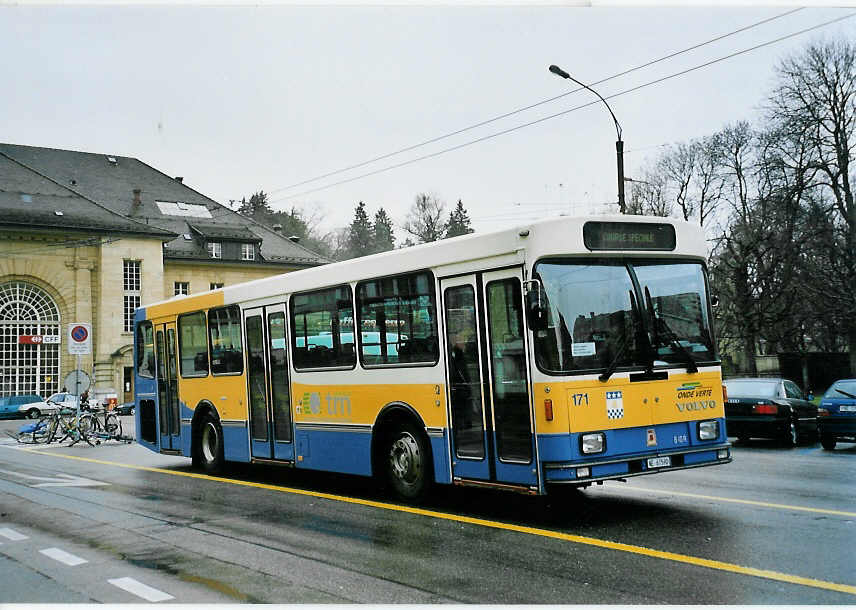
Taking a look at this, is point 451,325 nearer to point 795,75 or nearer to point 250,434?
point 250,434

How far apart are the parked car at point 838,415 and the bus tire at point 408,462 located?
9594mm

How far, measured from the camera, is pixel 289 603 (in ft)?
20.3

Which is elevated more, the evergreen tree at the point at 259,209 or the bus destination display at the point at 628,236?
the evergreen tree at the point at 259,209

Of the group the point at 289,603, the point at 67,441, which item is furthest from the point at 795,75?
the point at 67,441

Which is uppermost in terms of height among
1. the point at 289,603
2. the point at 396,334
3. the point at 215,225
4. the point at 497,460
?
the point at 215,225

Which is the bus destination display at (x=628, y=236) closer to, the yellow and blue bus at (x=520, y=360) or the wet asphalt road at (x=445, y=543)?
the yellow and blue bus at (x=520, y=360)

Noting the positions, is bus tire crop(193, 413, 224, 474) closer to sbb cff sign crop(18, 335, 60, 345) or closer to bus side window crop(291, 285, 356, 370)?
bus side window crop(291, 285, 356, 370)

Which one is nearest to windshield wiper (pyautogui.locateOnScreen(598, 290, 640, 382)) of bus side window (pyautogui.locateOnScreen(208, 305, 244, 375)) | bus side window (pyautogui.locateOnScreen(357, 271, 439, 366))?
bus side window (pyautogui.locateOnScreen(357, 271, 439, 366))

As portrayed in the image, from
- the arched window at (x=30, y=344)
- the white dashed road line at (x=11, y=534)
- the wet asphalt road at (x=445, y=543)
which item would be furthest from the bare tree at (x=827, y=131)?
the arched window at (x=30, y=344)

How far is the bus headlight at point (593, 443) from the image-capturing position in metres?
8.31

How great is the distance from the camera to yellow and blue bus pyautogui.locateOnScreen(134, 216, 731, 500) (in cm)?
843

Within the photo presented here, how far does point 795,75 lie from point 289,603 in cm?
2114

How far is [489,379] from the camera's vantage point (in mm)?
8984

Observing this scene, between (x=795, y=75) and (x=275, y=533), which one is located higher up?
(x=795, y=75)
